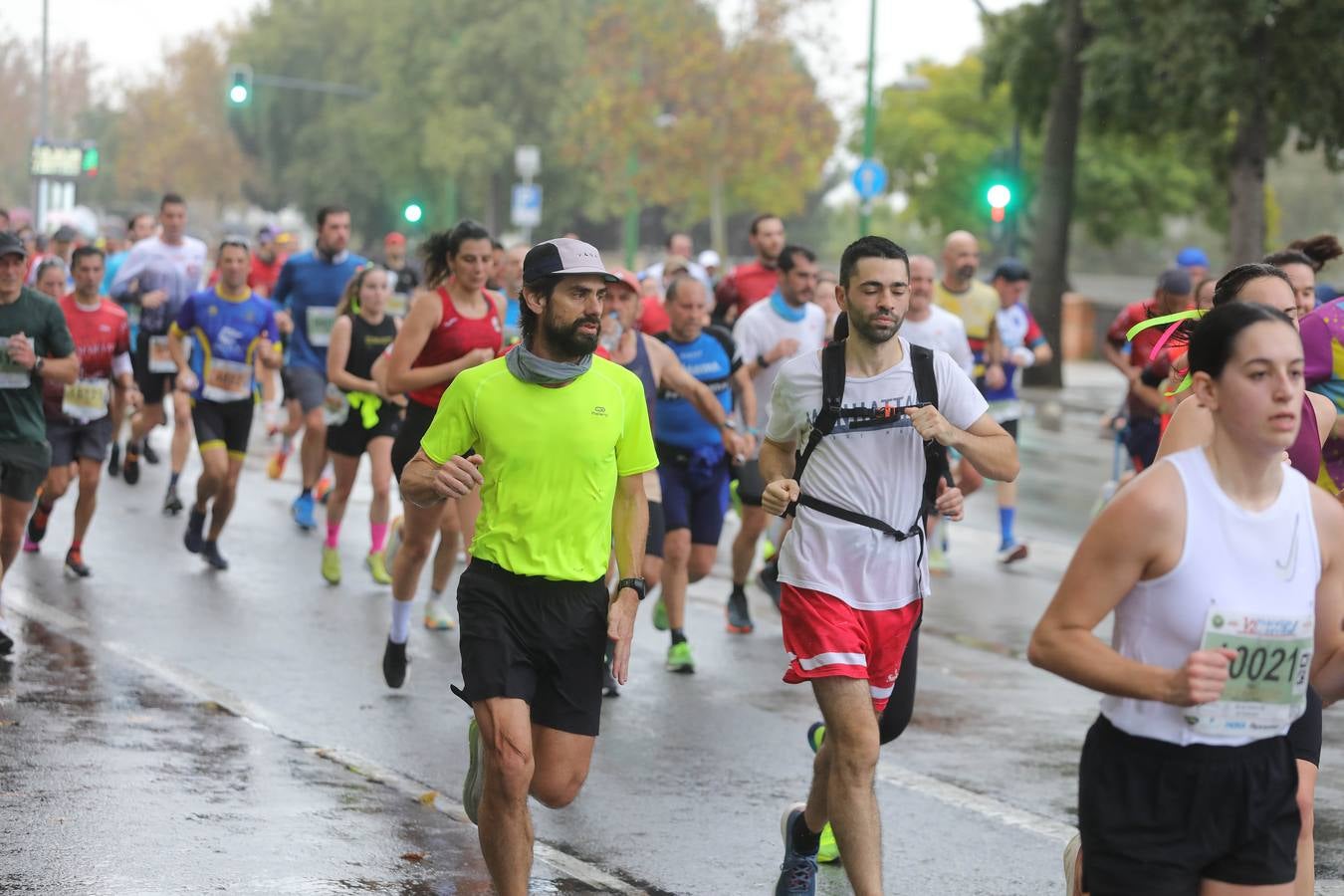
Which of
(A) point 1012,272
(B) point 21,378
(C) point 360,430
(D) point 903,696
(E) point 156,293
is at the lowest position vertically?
(D) point 903,696

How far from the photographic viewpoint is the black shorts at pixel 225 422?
1238 cm

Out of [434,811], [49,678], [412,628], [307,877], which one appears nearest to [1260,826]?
[307,877]

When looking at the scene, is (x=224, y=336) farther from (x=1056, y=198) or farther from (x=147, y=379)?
(x=1056, y=198)

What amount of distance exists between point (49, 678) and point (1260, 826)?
6.13m

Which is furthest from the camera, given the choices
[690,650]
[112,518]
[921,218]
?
[921,218]

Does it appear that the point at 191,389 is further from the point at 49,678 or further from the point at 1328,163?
the point at 1328,163

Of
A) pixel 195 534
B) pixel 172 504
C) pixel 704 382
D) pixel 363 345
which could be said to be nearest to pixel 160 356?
pixel 172 504

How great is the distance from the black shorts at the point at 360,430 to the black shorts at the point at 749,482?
241cm

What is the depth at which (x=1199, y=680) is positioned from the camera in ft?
12.3

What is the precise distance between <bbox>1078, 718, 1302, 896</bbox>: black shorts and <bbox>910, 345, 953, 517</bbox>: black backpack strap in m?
2.02

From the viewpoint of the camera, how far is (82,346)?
11.9 meters

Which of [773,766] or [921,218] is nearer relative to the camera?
[773,766]

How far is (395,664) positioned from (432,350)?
1.39m

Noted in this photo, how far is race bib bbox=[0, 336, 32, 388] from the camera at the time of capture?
30.9 feet
